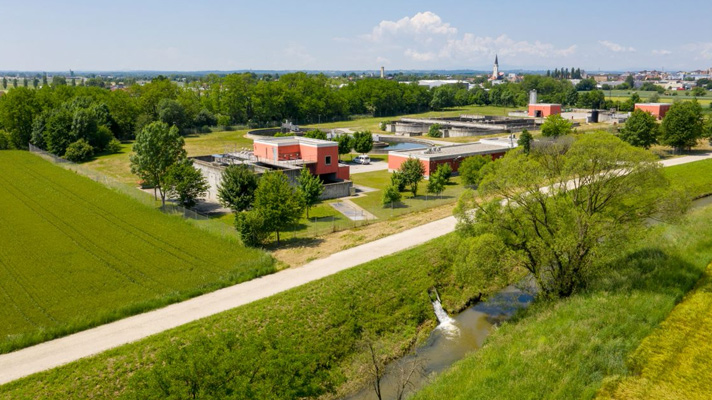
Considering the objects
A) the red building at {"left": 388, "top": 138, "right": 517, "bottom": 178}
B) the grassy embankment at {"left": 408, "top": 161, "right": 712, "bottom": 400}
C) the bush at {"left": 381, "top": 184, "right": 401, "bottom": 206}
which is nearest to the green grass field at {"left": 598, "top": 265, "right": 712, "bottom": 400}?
the grassy embankment at {"left": 408, "top": 161, "right": 712, "bottom": 400}

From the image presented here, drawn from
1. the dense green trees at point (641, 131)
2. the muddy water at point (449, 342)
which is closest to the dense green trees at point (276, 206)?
the muddy water at point (449, 342)

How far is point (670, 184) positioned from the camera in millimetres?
25391

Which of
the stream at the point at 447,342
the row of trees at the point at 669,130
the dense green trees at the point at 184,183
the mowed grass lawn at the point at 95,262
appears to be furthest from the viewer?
the row of trees at the point at 669,130

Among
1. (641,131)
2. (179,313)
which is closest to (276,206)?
(179,313)

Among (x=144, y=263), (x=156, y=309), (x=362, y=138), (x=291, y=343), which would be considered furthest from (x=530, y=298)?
(x=362, y=138)

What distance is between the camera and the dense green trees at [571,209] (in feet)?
76.7

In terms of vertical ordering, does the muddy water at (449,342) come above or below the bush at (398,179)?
below

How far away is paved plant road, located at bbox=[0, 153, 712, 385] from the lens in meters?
19.5

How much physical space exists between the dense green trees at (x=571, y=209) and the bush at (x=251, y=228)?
13.1 metres

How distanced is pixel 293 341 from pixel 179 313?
18.6ft

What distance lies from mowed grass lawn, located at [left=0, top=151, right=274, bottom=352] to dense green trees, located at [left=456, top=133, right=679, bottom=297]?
41.7ft

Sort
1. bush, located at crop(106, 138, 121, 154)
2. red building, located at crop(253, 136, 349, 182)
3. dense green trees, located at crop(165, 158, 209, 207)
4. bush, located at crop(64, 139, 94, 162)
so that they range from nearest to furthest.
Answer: dense green trees, located at crop(165, 158, 209, 207) < red building, located at crop(253, 136, 349, 182) < bush, located at crop(64, 139, 94, 162) < bush, located at crop(106, 138, 121, 154)

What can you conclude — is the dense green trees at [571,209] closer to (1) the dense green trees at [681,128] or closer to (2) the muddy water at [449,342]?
(2) the muddy water at [449,342]

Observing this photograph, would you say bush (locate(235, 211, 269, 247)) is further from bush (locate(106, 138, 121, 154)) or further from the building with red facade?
bush (locate(106, 138, 121, 154))
